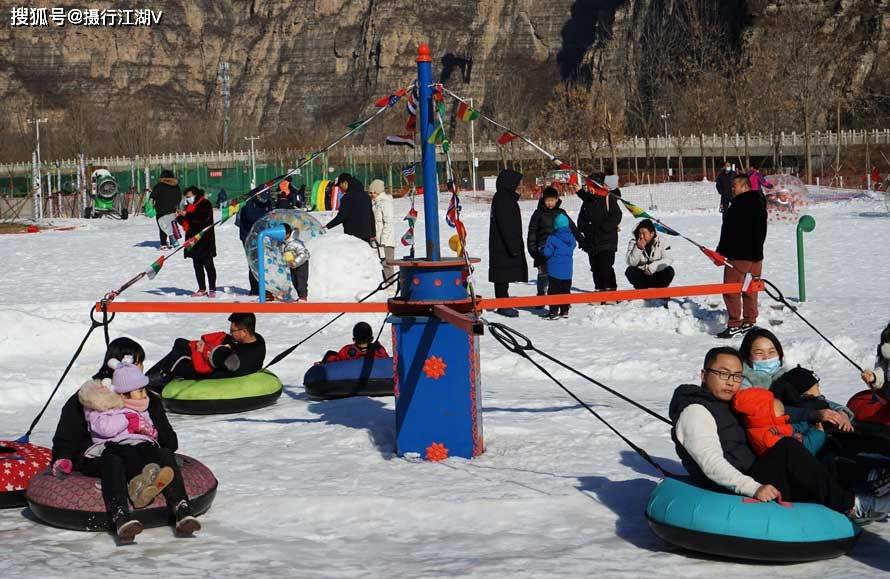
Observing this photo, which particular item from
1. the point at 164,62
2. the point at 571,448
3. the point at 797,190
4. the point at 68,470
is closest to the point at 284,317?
the point at 571,448

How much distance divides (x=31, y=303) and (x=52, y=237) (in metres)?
13.4

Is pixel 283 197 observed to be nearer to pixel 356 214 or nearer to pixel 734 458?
pixel 356 214

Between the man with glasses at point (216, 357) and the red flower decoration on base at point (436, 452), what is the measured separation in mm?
2583

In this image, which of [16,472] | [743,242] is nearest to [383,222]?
[743,242]

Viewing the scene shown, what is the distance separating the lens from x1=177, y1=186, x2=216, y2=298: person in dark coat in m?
17.2

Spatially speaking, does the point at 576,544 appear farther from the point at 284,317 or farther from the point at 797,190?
the point at 797,190

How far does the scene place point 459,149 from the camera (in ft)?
359

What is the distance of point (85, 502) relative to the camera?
687 centimetres

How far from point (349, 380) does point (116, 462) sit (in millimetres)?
3954

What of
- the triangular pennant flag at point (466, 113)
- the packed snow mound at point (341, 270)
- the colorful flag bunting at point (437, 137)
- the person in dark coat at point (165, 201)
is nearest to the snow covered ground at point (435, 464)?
the packed snow mound at point (341, 270)

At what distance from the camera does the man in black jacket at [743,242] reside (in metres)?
13.1

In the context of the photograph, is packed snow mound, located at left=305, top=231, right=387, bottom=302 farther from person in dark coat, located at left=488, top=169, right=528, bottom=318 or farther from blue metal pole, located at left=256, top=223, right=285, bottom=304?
person in dark coat, located at left=488, top=169, right=528, bottom=318

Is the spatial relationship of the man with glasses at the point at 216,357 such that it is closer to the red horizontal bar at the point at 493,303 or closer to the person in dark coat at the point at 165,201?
the red horizontal bar at the point at 493,303

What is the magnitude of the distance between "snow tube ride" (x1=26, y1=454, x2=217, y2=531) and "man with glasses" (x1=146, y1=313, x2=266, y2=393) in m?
3.30
